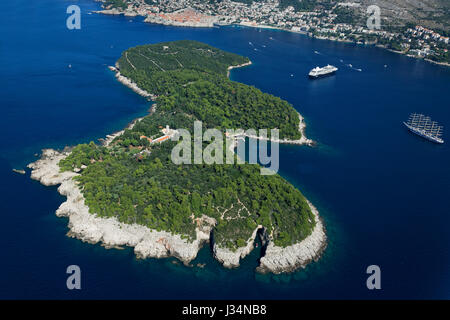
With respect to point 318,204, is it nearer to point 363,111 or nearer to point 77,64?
point 363,111

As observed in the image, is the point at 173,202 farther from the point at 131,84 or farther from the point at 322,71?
the point at 322,71

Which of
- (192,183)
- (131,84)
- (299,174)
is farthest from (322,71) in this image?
(192,183)

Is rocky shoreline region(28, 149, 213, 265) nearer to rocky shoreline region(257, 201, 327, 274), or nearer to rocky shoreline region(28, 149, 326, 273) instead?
rocky shoreline region(28, 149, 326, 273)

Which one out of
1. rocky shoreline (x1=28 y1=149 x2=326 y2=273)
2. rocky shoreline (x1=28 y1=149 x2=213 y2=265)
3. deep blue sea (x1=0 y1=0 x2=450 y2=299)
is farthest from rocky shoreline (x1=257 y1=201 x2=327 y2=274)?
rocky shoreline (x1=28 y1=149 x2=213 y2=265)

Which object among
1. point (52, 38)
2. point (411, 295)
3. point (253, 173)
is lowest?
point (411, 295)

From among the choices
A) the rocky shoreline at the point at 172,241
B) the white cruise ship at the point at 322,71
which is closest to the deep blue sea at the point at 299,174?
the rocky shoreline at the point at 172,241

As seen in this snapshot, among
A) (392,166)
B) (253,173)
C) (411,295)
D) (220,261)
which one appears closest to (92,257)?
(220,261)
